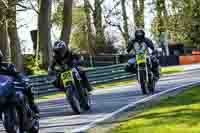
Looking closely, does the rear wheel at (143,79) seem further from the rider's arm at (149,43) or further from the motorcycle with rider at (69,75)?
the motorcycle with rider at (69,75)

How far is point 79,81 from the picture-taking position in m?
12.4

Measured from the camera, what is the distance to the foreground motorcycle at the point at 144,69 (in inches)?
607

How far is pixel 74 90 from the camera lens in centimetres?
1214

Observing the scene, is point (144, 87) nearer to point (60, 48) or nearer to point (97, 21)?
point (60, 48)

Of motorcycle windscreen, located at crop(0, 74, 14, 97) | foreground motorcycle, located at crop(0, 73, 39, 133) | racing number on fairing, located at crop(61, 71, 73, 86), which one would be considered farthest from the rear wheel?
motorcycle windscreen, located at crop(0, 74, 14, 97)

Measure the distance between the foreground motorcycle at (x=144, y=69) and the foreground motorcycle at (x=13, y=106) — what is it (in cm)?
759

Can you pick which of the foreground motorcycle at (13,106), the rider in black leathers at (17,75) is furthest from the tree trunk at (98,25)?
the foreground motorcycle at (13,106)

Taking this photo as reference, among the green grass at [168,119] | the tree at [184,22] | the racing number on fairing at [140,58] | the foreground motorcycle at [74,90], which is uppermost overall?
the tree at [184,22]

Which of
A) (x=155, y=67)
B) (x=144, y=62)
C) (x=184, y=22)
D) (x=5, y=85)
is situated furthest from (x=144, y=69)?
(x=184, y=22)

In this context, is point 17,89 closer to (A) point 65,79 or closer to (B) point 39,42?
(A) point 65,79

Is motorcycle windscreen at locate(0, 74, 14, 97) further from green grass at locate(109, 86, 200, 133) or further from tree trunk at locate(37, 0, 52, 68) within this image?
tree trunk at locate(37, 0, 52, 68)

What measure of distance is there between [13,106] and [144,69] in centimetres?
831

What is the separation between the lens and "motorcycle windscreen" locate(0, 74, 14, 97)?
7207 millimetres

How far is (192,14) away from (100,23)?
10.8 metres
